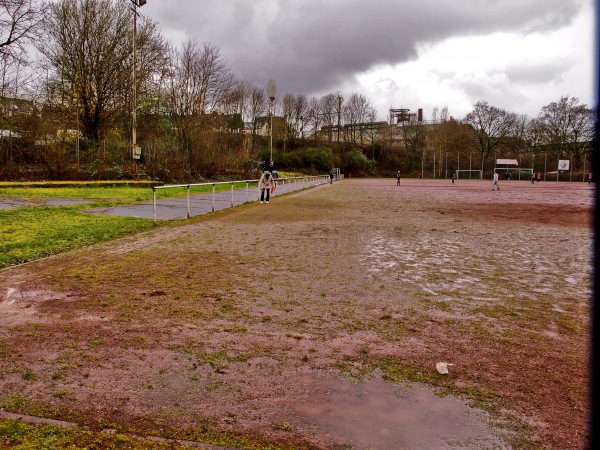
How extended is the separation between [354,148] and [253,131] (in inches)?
1168

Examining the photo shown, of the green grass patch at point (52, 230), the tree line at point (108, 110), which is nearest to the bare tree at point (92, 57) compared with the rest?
the tree line at point (108, 110)

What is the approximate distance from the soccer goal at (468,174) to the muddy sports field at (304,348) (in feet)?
276

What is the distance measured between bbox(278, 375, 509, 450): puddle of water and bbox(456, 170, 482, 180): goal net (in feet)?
291

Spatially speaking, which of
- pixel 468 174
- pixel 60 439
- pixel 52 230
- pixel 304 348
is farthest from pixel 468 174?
pixel 60 439

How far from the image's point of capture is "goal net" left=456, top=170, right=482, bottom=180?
87.2m

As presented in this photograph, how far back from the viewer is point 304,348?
4125 millimetres

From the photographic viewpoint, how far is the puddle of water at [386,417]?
271 centimetres

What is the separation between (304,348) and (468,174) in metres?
90.3

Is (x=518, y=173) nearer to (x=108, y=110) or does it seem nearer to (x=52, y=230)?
(x=108, y=110)

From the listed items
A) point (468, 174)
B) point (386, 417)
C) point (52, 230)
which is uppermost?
point (468, 174)

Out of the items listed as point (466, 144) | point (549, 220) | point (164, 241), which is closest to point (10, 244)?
point (164, 241)

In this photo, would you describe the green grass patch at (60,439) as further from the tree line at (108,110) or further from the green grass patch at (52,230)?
the tree line at (108,110)

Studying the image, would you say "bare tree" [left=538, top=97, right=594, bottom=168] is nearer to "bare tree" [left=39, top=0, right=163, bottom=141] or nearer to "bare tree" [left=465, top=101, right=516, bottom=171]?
"bare tree" [left=465, top=101, right=516, bottom=171]

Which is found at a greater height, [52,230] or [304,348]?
[52,230]
